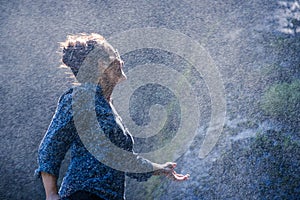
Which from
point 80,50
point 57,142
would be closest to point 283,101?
point 80,50

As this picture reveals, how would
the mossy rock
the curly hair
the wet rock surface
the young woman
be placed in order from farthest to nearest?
the mossy rock, the wet rock surface, the curly hair, the young woman

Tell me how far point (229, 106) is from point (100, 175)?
9.11ft

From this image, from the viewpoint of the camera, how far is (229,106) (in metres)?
4.53

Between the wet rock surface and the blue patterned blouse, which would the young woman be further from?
the wet rock surface

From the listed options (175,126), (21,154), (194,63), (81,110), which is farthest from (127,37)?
(81,110)

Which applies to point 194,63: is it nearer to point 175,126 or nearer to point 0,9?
point 175,126

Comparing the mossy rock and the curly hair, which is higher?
the curly hair

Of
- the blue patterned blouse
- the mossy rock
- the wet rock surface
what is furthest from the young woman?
the mossy rock

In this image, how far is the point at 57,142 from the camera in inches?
78.2

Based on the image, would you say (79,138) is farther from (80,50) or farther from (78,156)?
(80,50)

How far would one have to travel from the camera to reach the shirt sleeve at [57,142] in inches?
77.5

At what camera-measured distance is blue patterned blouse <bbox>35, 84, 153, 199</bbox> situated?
1957 mm

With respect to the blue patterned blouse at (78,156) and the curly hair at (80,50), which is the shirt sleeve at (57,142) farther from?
the curly hair at (80,50)

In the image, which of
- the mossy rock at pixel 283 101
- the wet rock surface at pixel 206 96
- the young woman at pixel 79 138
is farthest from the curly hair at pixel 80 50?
the mossy rock at pixel 283 101
